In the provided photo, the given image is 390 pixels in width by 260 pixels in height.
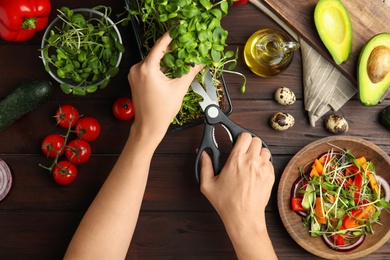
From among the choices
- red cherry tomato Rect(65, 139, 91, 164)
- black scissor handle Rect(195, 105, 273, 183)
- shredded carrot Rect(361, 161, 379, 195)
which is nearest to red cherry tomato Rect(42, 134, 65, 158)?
red cherry tomato Rect(65, 139, 91, 164)

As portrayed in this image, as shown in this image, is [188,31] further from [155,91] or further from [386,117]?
[386,117]

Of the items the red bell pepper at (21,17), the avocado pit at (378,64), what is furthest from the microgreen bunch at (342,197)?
the red bell pepper at (21,17)

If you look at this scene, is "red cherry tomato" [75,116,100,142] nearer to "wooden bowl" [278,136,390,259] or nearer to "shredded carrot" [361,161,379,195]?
"wooden bowl" [278,136,390,259]

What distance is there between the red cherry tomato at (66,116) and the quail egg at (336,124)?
0.81 m

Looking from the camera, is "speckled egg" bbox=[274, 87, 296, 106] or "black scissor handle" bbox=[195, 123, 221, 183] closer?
"black scissor handle" bbox=[195, 123, 221, 183]

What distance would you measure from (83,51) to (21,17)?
252 millimetres

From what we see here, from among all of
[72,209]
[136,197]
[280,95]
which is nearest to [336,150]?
[280,95]

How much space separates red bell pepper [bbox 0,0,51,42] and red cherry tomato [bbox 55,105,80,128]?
10.1 inches

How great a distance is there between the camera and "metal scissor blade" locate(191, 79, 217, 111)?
54.4 inches

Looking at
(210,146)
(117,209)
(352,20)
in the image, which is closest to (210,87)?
(210,146)

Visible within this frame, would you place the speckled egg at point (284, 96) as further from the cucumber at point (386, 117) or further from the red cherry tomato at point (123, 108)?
the red cherry tomato at point (123, 108)

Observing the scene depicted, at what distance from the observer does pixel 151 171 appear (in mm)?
1629

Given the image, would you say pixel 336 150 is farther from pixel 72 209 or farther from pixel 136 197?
pixel 72 209

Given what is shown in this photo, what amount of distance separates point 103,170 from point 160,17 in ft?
2.06
